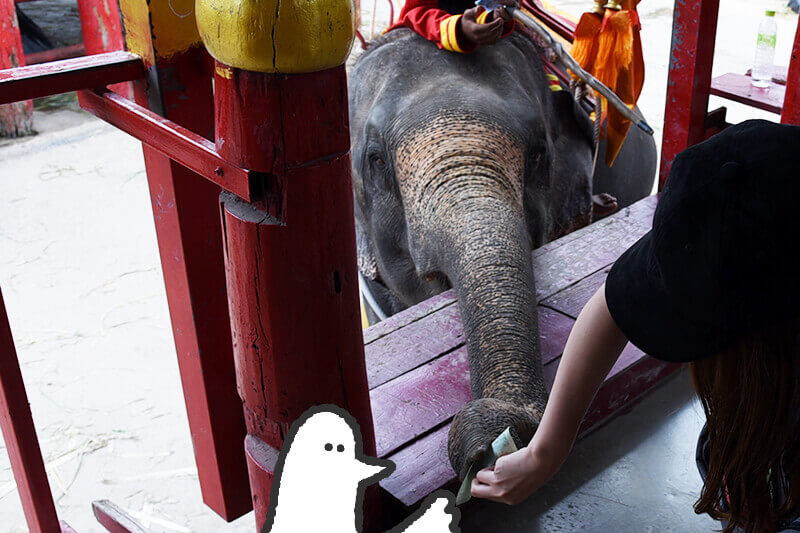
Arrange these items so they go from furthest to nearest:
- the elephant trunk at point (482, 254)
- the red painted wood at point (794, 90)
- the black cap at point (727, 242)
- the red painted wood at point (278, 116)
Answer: the red painted wood at point (794, 90) < the elephant trunk at point (482, 254) < the red painted wood at point (278, 116) < the black cap at point (727, 242)

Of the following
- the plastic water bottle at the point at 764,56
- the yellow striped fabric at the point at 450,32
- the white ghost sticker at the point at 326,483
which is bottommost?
the plastic water bottle at the point at 764,56

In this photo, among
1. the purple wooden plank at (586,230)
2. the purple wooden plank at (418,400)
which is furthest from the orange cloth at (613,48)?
the purple wooden plank at (418,400)

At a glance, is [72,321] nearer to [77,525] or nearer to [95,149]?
[77,525]

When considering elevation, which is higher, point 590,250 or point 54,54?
point 590,250

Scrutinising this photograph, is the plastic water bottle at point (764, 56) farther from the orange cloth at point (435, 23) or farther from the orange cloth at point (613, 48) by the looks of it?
the orange cloth at point (435, 23)

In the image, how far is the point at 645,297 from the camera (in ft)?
2.57

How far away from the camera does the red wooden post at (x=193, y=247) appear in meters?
1.04

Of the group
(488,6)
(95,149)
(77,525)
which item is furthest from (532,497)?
(95,149)

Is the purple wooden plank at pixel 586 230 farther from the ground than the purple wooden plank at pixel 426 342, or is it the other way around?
the purple wooden plank at pixel 426 342

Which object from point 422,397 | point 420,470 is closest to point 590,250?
point 422,397

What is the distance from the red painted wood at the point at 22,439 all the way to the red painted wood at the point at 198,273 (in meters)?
0.22

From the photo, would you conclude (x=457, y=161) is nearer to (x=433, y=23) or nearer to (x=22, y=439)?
(x=433, y=23)

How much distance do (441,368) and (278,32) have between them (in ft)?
3.20

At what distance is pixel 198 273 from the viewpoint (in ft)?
3.78
